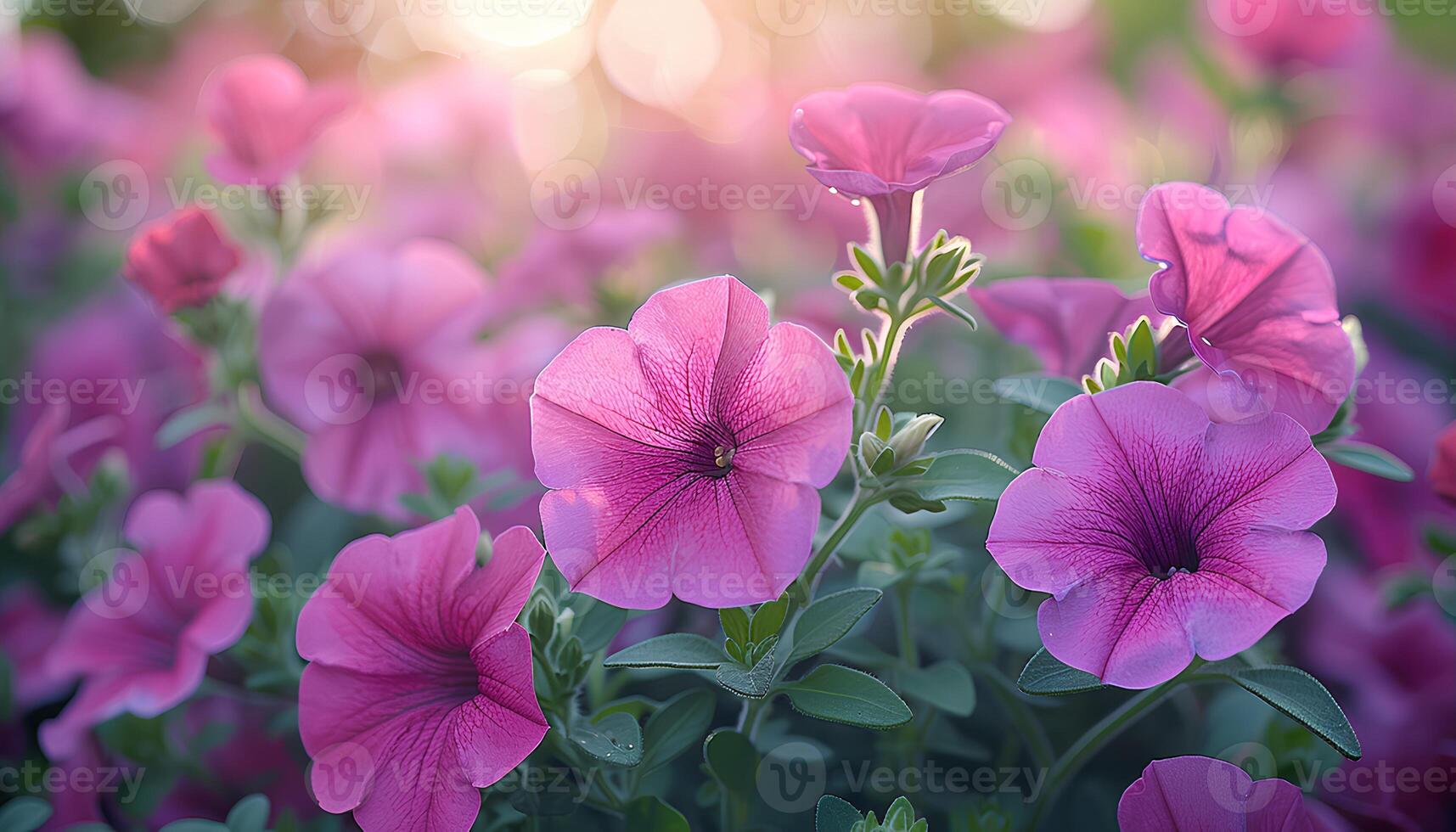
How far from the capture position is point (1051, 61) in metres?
1.80

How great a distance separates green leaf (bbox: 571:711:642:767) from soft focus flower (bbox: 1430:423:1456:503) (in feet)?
2.28

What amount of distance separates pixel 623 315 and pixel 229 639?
0.52m

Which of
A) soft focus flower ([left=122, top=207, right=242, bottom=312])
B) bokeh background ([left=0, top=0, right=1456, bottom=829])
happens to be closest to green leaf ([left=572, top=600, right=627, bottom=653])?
bokeh background ([left=0, top=0, right=1456, bottom=829])

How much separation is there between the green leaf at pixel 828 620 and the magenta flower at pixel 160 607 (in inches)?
18.8

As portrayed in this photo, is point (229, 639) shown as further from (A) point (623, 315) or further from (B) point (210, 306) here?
(A) point (623, 315)

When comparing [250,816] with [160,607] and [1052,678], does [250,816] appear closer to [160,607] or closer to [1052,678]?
[160,607]

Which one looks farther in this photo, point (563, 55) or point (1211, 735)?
point (563, 55)

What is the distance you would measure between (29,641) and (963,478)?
112cm

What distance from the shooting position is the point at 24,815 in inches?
33.5

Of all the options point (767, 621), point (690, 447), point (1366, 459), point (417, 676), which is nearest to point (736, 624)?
point (767, 621)

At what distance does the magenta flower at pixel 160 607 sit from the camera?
858mm

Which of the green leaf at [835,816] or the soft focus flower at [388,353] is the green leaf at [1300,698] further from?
the soft focus flower at [388,353]

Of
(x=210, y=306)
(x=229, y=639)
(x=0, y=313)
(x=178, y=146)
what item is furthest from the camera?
(x=178, y=146)

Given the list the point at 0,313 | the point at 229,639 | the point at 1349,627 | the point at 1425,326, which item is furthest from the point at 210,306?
the point at 1425,326
